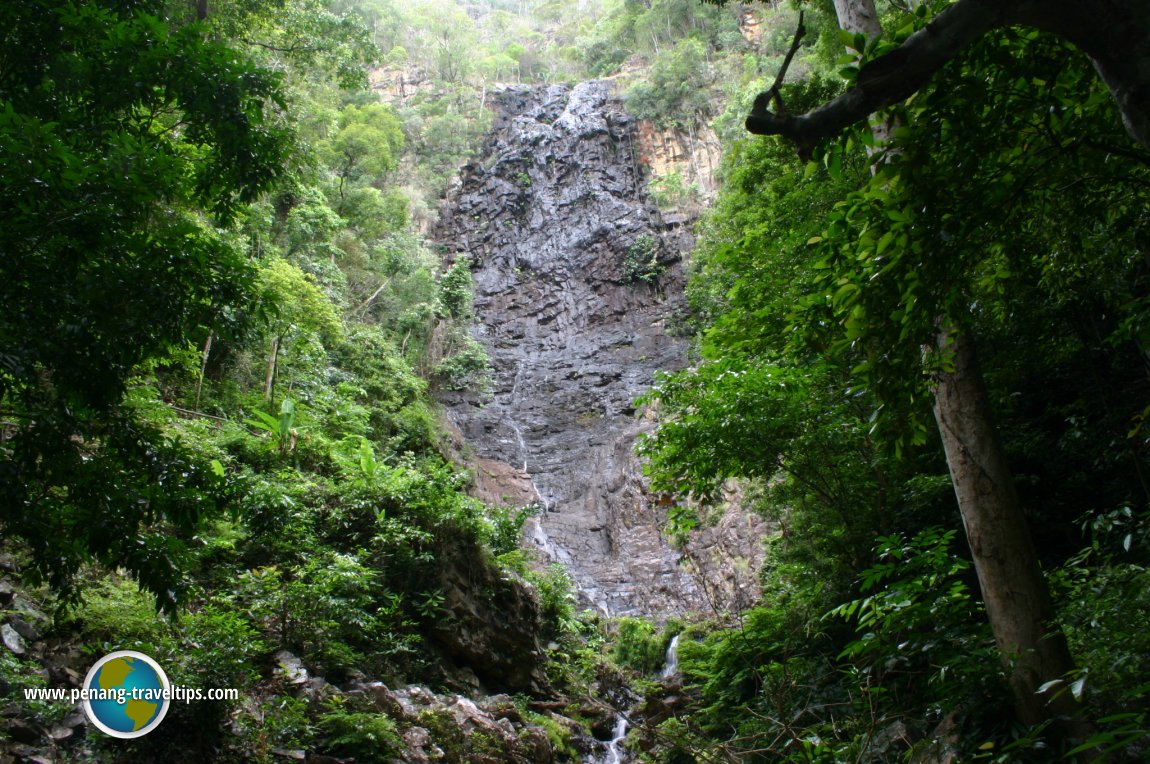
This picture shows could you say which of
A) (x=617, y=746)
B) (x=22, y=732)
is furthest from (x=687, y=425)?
(x=617, y=746)

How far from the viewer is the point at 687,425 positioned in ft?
19.7

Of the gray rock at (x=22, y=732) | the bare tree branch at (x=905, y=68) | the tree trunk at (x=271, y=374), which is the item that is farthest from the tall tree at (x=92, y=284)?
the tree trunk at (x=271, y=374)

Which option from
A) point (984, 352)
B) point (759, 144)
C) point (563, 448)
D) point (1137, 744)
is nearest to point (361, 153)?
point (563, 448)

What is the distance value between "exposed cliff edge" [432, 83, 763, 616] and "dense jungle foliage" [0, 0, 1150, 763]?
4.36 meters

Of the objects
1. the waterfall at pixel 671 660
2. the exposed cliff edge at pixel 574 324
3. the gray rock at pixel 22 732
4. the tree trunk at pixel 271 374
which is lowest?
the gray rock at pixel 22 732

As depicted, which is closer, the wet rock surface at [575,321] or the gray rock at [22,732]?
the gray rock at [22,732]

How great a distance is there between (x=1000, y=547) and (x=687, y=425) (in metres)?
2.73

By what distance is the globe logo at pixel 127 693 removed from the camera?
4.38 metres

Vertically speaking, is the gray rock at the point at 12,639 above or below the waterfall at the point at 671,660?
below

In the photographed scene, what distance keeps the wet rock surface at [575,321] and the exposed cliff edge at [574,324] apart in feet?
0.20

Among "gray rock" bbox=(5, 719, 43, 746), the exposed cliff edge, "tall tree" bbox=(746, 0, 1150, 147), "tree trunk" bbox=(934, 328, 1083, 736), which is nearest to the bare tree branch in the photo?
"tall tree" bbox=(746, 0, 1150, 147)

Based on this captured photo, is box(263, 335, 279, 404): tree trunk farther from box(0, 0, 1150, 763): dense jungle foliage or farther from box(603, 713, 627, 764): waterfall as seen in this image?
box(603, 713, 627, 764): waterfall

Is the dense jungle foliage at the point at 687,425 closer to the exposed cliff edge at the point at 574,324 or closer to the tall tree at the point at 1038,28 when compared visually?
the tall tree at the point at 1038,28

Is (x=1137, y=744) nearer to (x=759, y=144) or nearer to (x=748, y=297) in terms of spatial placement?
(x=748, y=297)
